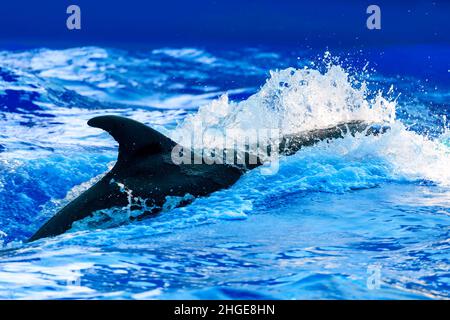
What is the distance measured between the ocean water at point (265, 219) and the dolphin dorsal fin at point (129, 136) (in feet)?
2.07

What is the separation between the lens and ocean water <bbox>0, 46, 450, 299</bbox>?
16.8 ft

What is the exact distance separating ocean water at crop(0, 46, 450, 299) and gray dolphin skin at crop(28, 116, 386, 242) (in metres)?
0.15

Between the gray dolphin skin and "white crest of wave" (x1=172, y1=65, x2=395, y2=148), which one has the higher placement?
"white crest of wave" (x1=172, y1=65, x2=395, y2=148)

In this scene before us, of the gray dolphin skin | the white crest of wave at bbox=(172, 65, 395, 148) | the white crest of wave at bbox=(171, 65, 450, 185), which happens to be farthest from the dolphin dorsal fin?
the white crest of wave at bbox=(172, 65, 395, 148)

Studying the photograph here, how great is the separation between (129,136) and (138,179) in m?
0.41

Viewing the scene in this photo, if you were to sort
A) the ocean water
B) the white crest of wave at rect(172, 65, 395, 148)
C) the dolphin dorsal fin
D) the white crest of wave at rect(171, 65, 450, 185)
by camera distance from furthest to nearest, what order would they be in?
1. the white crest of wave at rect(172, 65, 395, 148)
2. the white crest of wave at rect(171, 65, 450, 185)
3. the dolphin dorsal fin
4. the ocean water

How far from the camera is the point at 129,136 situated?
7.25 m

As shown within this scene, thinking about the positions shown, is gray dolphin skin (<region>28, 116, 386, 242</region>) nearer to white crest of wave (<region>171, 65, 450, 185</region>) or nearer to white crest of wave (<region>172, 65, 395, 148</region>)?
white crest of wave (<region>171, 65, 450, 185</region>)

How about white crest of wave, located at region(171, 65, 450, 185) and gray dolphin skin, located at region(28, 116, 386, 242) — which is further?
white crest of wave, located at region(171, 65, 450, 185)

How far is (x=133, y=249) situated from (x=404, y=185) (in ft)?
10.7

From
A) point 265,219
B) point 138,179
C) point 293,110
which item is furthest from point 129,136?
point 293,110

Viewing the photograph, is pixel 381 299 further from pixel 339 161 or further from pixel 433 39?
pixel 433 39

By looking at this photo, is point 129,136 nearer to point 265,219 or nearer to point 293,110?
point 265,219
